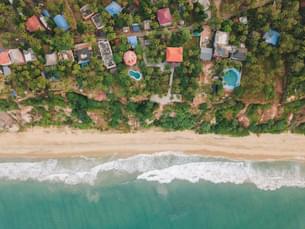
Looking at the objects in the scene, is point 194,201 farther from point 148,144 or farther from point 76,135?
point 76,135

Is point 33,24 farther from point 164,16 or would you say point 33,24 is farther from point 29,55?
point 164,16

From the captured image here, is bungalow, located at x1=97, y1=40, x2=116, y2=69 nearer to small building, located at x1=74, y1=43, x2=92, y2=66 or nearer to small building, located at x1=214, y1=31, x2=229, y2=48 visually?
small building, located at x1=74, y1=43, x2=92, y2=66

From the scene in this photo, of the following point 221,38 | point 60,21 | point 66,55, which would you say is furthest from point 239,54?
point 60,21

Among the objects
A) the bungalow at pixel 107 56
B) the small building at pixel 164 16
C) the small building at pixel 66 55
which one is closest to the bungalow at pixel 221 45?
the small building at pixel 164 16

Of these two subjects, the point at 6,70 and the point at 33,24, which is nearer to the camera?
the point at 33,24

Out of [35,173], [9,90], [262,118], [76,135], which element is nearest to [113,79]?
[76,135]

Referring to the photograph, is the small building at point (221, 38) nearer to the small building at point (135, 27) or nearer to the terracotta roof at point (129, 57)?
the small building at point (135, 27)
